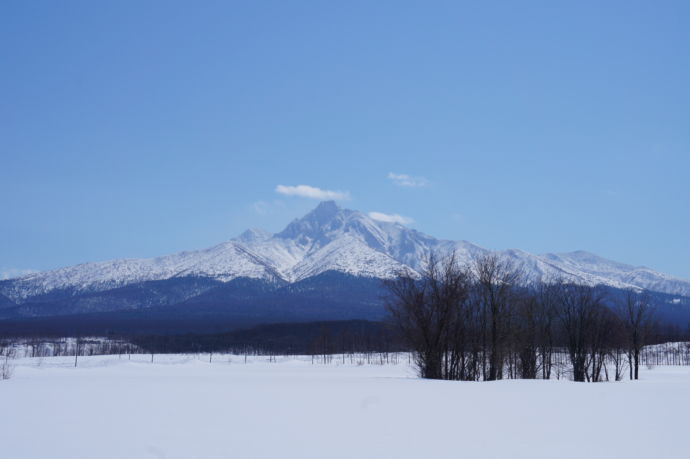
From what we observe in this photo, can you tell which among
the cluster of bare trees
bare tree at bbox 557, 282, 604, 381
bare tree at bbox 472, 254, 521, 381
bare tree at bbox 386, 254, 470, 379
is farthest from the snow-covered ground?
bare tree at bbox 557, 282, 604, 381

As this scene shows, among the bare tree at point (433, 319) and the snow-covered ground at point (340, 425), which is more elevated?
the bare tree at point (433, 319)

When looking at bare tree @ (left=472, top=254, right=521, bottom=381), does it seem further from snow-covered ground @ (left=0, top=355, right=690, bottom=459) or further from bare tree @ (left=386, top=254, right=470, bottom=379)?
snow-covered ground @ (left=0, top=355, right=690, bottom=459)

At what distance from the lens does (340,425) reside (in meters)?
15.3

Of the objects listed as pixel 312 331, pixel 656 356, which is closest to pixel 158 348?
pixel 312 331

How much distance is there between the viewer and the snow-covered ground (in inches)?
482

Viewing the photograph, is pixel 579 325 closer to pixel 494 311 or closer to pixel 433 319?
pixel 494 311

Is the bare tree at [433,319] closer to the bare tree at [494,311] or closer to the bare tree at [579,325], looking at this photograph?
the bare tree at [494,311]

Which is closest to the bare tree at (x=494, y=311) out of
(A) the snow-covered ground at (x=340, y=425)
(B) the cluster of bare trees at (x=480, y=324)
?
(B) the cluster of bare trees at (x=480, y=324)

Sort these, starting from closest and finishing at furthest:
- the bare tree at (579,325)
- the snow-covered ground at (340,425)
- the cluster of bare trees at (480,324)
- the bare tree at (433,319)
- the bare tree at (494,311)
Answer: the snow-covered ground at (340,425), the bare tree at (433,319), the cluster of bare trees at (480,324), the bare tree at (494,311), the bare tree at (579,325)

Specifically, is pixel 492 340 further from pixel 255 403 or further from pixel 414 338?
pixel 255 403

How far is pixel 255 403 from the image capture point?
20.3 m

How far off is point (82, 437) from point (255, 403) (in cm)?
756

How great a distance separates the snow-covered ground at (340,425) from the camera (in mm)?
12250

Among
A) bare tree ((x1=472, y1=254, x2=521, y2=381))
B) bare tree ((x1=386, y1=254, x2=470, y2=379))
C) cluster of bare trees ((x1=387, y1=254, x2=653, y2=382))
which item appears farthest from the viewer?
bare tree ((x1=472, y1=254, x2=521, y2=381))
